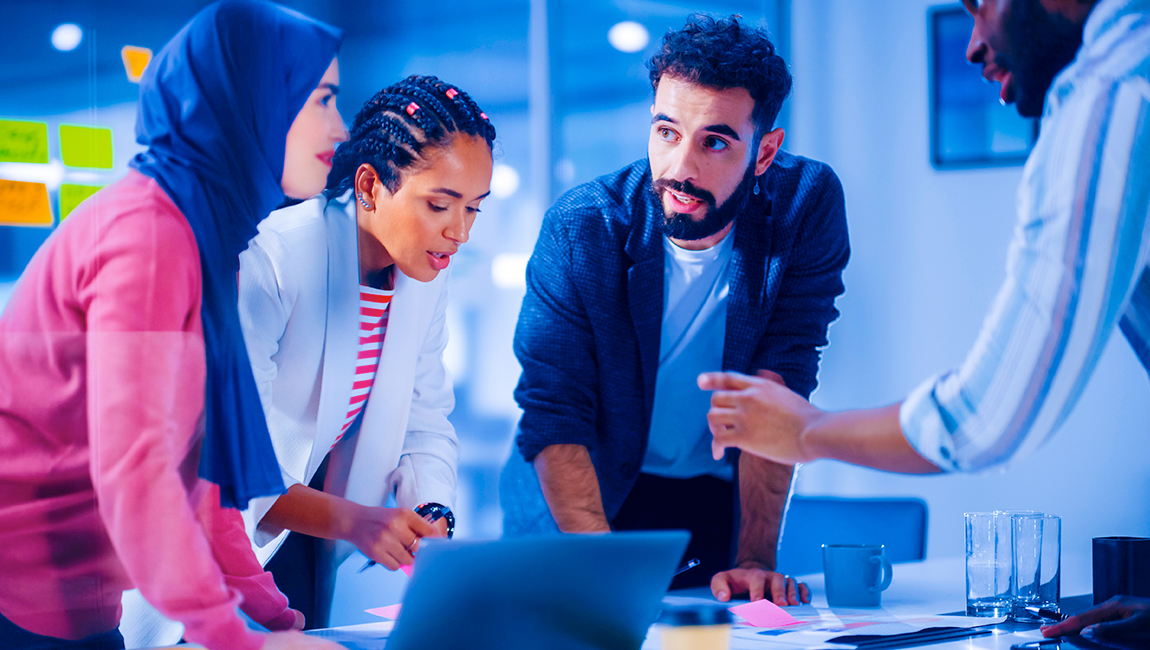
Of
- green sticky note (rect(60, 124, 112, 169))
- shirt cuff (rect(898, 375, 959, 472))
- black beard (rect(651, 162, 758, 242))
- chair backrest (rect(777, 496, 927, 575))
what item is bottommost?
chair backrest (rect(777, 496, 927, 575))

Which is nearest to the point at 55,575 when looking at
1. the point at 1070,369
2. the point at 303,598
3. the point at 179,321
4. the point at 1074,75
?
the point at 179,321

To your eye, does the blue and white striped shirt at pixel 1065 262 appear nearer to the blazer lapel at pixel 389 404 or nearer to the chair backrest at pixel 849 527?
the blazer lapel at pixel 389 404

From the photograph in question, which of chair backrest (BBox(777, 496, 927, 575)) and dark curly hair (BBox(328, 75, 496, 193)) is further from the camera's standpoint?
chair backrest (BBox(777, 496, 927, 575))

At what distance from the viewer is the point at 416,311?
157 cm

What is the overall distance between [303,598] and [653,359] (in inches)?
29.9

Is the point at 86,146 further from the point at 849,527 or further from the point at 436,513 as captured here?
the point at 849,527

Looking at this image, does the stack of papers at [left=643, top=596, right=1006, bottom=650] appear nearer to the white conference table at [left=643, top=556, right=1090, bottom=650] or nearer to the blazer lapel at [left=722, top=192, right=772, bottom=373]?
the white conference table at [left=643, top=556, right=1090, bottom=650]

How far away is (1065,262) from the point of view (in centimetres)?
100

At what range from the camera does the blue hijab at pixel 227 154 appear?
120 cm

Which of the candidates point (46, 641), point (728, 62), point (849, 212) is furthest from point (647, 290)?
point (849, 212)

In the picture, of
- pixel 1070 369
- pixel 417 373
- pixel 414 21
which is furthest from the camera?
pixel 414 21

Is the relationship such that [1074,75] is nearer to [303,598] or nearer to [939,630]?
[939,630]

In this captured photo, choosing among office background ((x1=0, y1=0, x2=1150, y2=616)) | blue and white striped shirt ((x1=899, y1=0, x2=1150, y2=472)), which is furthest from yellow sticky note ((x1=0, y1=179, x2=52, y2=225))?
blue and white striped shirt ((x1=899, y1=0, x2=1150, y2=472))

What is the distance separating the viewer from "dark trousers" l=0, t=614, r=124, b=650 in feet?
3.72
